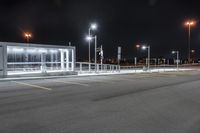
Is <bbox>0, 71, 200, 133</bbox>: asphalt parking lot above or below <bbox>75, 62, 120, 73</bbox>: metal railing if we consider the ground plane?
below

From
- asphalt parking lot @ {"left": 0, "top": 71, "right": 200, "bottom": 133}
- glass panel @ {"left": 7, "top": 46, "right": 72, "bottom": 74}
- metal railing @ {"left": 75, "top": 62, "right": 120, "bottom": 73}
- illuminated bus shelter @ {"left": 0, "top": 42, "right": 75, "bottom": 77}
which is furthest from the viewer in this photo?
metal railing @ {"left": 75, "top": 62, "right": 120, "bottom": 73}

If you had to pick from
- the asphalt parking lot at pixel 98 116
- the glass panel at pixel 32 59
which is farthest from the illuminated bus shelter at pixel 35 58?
the asphalt parking lot at pixel 98 116

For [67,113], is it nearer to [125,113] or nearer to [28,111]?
[28,111]

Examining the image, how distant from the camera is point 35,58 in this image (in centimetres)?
2330

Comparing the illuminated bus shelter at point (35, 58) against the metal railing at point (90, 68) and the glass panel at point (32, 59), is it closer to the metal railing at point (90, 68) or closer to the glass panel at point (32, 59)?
the glass panel at point (32, 59)

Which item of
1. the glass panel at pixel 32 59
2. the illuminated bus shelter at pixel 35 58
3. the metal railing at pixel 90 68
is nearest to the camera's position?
the illuminated bus shelter at pixel 35 58

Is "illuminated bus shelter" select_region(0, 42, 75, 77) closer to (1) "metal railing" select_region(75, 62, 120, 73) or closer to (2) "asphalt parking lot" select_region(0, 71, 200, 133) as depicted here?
(1) "metal railing" select_region(75, 62, 120, 73)

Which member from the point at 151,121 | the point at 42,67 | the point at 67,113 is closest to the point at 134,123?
the point at 151,121

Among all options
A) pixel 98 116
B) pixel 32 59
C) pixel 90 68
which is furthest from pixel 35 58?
pixel 98 116

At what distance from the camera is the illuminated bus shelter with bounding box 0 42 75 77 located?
20073mm

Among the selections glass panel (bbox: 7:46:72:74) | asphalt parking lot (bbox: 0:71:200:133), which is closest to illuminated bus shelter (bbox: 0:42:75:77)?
glass panel (bbox: 7:46:72:74)

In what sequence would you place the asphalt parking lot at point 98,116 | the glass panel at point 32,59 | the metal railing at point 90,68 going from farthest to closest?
1. the metal railing at point 90,68
2. the glass panel at point 32,59
3. the asphalt parking lot at point 98,116

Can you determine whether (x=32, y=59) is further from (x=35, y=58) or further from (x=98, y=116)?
(x=98, y=116)

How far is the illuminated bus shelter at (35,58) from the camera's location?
20073 millimetres
